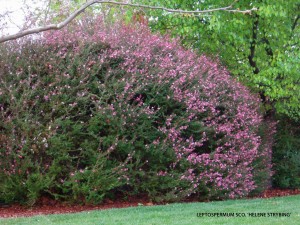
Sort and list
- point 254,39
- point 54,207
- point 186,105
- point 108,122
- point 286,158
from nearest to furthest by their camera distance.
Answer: point 108,122, point 54,207, point 186,105, point 254,39, point 286,158

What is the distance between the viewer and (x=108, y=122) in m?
9.04

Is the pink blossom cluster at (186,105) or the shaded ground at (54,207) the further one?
the pink blossom cluster at (186,105)

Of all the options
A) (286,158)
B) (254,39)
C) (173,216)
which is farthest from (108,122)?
(286,158)

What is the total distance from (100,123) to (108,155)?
2.12 feet

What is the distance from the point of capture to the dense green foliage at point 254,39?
12523 mm

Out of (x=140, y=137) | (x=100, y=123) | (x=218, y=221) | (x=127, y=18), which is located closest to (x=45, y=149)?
(x=100, y=123)

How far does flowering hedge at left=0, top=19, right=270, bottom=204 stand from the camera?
883 cm

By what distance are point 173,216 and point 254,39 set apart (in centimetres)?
742

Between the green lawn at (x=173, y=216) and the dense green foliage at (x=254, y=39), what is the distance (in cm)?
471

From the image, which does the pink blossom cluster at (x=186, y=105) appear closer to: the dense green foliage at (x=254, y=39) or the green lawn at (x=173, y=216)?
the green lawn at (x=173, y=216)

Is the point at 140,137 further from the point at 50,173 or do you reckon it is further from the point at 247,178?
the point at 247,178

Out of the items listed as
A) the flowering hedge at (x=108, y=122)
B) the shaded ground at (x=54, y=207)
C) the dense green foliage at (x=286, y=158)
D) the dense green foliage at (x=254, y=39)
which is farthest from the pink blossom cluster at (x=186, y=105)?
the dense green foliage at (x=286, y=158)

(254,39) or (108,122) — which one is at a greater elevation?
(254,39)

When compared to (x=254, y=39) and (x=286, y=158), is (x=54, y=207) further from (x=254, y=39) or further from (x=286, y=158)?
(x=286, y=158)
